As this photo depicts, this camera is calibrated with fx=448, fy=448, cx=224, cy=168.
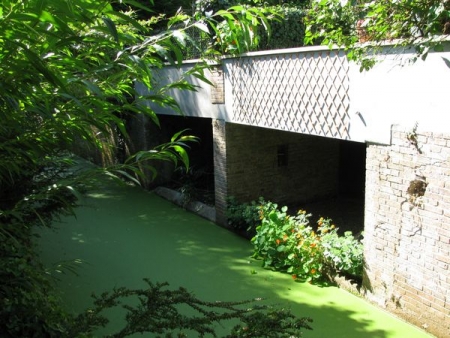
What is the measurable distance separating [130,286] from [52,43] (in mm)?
5462

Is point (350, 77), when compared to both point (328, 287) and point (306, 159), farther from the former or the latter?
point (306, 159)

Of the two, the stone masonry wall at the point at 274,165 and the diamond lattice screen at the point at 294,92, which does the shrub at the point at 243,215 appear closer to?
the stone masonry wall at the point at 274,165

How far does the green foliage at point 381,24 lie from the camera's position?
11.5 feet

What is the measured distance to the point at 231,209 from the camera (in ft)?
27.3

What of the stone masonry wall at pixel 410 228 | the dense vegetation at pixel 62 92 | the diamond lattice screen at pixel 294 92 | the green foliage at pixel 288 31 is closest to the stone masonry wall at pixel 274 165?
the diamond lattice screen at pixel 294 92

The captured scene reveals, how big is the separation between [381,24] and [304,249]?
3.43 m

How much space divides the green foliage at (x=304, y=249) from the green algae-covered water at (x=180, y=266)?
213 mm

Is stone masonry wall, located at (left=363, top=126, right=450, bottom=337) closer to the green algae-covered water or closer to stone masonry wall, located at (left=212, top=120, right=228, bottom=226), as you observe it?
the green algae-covered water

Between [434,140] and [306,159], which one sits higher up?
[434,140]

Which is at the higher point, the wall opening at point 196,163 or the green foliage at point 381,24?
the green foliage at point 381,24

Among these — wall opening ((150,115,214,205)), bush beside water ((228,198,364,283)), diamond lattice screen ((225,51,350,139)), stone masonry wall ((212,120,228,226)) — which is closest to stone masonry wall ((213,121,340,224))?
stone masonry wall ((212,120,228,226))

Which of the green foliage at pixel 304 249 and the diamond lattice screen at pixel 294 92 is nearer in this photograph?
the diamond lattice screen at pixel 294 92

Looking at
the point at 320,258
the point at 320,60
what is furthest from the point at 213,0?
the point at 320,258

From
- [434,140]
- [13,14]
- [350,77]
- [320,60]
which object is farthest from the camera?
Answer: [320,60]
